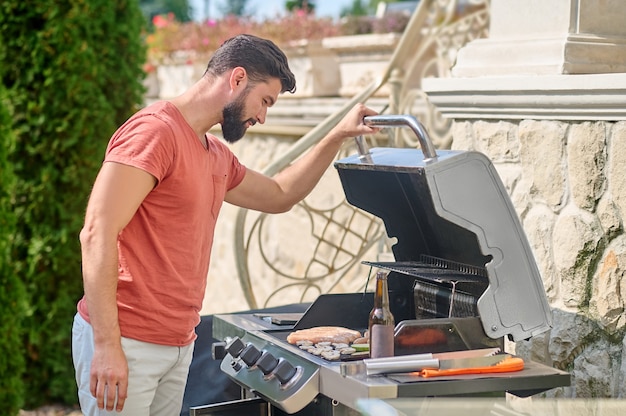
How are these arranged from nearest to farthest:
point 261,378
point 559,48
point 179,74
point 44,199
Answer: point 261,378, point 559,48, point 44,199, point 179,74

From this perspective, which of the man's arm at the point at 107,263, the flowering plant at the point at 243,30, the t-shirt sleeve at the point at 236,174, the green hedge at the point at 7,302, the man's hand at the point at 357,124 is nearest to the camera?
the man's arm at the point at 107,263

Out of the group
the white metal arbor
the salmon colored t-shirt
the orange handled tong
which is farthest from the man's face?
the white metal arbor

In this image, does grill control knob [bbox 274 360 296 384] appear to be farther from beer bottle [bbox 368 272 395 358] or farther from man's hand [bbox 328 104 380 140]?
man's hand [bbox 328 104 380 140]

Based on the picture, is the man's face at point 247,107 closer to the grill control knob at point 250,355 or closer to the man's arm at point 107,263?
the man's arm at point 107,263

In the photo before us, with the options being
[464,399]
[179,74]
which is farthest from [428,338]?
[179,74]

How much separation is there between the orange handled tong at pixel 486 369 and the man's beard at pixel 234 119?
92 cm

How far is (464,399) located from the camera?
2.33 metres

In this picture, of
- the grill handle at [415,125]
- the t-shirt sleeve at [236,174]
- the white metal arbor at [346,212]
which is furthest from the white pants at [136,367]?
the white metal arbor at [346,212]

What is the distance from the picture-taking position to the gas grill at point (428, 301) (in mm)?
2377

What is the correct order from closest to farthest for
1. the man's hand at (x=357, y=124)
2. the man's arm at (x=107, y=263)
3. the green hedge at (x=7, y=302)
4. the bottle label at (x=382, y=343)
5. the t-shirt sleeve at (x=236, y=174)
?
the bottle label at (x=382, y=343), the man's arm at (x=107, y=263), the man's hand at (x=357, y=124), the t-shirt sleeve at (x=236, y=174), the green hedge at (x=7, y=302)

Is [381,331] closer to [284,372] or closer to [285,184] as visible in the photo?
[284,372]

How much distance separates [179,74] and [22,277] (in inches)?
181

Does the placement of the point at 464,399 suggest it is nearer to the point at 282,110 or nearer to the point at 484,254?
the point at 484,254

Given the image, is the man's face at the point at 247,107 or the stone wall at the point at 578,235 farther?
the stone wall at the point at 578,235
